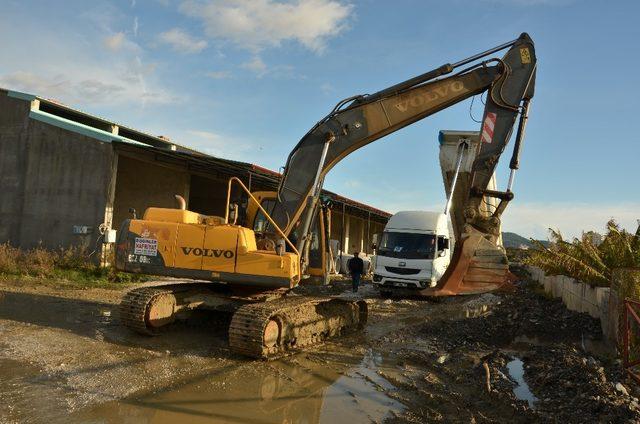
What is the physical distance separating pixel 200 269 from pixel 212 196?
19013mm

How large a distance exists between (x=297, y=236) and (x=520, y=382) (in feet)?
12.8

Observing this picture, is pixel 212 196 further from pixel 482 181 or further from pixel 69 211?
pixel 482 181

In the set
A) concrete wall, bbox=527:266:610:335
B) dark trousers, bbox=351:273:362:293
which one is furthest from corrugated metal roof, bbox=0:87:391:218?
concrete wall, bbox=527:266:610:335

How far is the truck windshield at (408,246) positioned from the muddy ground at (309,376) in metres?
6.09

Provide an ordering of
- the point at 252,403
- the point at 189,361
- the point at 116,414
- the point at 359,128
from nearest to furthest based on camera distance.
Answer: the point at 116,414 → the point at 252,403 → the point at 189,361 → the point at 359,128

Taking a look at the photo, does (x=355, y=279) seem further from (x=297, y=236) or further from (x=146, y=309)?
(x=146, y=309)

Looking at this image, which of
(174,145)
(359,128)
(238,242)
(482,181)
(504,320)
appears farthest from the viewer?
(174,145)

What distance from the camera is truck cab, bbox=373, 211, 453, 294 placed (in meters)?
16.0

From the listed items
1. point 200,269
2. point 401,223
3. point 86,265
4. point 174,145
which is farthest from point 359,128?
point 174,145

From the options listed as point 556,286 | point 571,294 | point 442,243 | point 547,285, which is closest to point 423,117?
point 571,294

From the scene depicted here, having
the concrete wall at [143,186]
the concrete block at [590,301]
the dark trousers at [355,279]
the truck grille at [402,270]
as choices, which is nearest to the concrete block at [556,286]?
the concrete block at [590,301]

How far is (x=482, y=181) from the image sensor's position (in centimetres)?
960

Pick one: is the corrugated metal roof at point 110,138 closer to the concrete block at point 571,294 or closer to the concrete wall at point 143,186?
the concrete wall at point 143,186

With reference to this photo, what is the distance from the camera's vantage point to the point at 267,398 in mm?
5656
